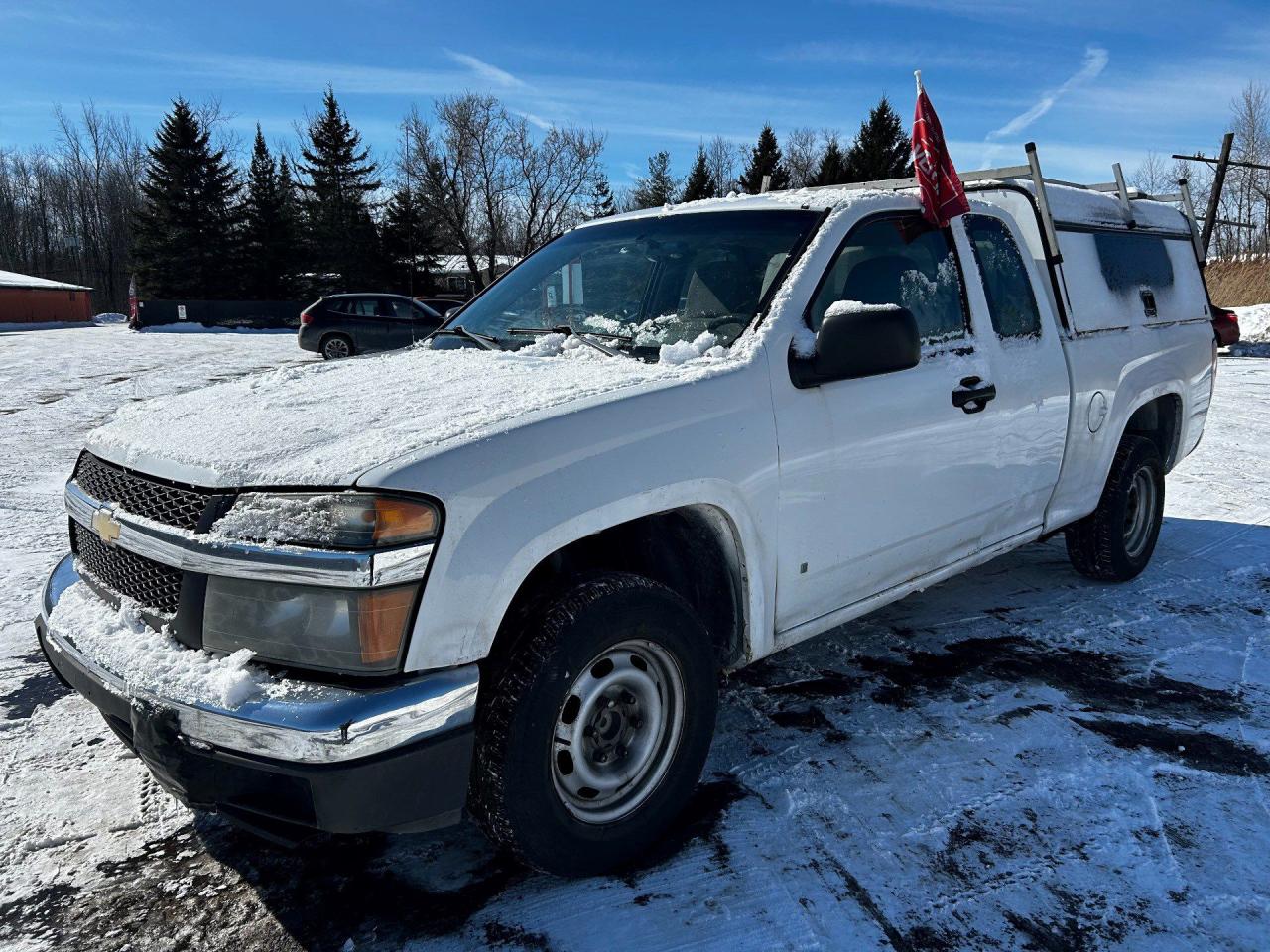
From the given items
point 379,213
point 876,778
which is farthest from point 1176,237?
point 379,213

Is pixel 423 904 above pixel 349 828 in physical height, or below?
below

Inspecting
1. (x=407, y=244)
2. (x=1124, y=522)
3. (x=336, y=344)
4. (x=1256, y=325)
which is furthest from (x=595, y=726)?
(x=407, y=244)

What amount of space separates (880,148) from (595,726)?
51.0 metres

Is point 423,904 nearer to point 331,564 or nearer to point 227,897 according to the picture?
point 227,897

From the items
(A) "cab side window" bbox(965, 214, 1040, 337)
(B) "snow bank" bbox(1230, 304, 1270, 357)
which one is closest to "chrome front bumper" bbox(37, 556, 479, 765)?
(A) "cab side window" bbox(965, 214, 1040, 337)

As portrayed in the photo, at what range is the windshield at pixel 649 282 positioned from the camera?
3.12 m

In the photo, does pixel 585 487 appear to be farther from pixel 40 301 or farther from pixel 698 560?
pixel 40 301

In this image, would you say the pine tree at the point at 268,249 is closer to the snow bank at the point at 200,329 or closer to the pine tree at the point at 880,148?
the snow bank at the point at 200,329

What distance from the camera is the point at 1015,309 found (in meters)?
3.92

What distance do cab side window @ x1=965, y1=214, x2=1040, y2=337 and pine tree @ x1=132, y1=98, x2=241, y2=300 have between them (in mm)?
46776

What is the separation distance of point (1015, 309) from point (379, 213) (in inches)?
1954

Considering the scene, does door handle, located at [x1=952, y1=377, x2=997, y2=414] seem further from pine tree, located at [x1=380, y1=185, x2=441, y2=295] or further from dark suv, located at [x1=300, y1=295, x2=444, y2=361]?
pine tree, located at [x1=380, y1=185, x2=441, y2=295]

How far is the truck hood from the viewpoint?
2.14 meters

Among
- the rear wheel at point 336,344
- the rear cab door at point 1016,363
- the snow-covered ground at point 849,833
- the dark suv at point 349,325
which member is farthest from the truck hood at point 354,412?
the rear wheel at point 336,344
